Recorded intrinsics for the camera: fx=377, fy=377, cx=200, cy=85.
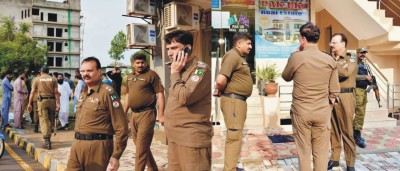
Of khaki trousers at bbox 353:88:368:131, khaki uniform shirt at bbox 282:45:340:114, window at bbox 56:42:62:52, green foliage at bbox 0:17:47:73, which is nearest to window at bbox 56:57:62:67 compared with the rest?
window at bbox 56:42:62:52

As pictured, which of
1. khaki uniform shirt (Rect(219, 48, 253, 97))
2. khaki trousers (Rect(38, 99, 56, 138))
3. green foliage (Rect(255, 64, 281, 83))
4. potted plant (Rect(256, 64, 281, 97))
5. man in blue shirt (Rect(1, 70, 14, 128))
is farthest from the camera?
man in blue shirt (Rect(1, 70, 14, 128))

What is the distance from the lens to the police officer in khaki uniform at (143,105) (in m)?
4.96

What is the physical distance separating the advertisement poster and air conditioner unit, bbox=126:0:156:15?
2862 millimetres

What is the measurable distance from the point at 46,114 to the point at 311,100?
6.06m

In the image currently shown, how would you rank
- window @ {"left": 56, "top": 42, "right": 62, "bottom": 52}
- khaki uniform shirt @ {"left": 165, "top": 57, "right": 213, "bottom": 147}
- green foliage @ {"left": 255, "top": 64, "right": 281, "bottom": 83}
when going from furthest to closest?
window @ {"left": 56, "top": 42, "right": 62, "bottom": 52}, green foliage @ {"left": 255, "top": 64, "right": 281, "bottom": 83}, khaki uniform shirt @ {"left": 165, "top": 57, "right": 213, "bottom": 147}

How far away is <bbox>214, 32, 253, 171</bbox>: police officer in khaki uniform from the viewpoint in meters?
4.51

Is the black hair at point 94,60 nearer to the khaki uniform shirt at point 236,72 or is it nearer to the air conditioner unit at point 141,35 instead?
the khaki uniform shirt at point 236,72

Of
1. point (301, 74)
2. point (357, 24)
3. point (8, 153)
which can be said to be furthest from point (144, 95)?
point (357, 24)

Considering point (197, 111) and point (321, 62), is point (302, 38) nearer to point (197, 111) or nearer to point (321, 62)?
point (321, 62)

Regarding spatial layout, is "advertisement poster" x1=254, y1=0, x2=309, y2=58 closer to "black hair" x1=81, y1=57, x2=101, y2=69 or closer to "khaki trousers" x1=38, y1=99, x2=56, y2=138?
"khaki trousers" x1=38, y1=99, x2=56, y2=138

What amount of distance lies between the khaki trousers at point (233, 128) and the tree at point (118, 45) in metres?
32.6

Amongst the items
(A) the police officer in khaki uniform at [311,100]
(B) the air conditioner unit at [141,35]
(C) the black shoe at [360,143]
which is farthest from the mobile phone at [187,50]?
(B) the air conditioner unit at [141,35]

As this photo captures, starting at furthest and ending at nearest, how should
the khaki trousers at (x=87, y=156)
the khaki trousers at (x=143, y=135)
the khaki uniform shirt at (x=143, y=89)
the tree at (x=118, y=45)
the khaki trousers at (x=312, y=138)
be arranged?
1. the tree at (x=118, y=45)
2. the khaki uniform shirt at (x=143, y=89)
3. the khaki trousers at (x=143, y=135)
4. the khaki trousers at (x=312, y=138)
5. the khaki trousers at (x=87, y=156)

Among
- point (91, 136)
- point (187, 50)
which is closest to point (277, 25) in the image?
point (91, 136)
